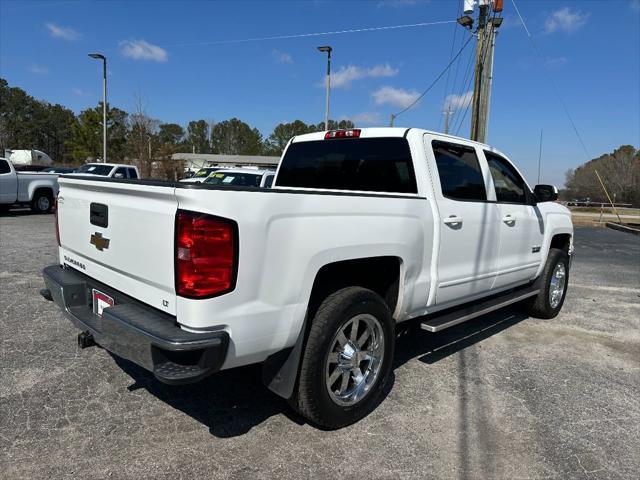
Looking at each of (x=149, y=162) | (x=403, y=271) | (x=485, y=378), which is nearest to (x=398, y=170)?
(x=403, y=271)

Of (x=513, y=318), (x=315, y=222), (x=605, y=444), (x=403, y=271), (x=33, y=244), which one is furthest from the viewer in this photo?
(x=33, y=244)

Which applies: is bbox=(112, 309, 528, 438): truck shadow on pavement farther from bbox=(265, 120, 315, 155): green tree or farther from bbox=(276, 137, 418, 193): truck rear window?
bbox=(265, 120, 315, 155): green tree

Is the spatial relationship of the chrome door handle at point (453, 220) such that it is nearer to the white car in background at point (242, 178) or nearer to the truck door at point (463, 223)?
the truck door at point (463, 223)

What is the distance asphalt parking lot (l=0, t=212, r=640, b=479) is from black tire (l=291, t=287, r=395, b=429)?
5.2 inches

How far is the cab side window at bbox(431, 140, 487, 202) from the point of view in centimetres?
395

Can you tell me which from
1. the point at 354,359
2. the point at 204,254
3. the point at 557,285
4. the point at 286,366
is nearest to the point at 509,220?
the point at 557,285

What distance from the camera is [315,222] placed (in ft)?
8.81

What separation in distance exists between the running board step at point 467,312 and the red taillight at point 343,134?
1741 mm

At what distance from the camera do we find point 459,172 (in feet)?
13.6

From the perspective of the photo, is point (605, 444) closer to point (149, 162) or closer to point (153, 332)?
point (153, 332)

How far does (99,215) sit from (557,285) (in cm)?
528

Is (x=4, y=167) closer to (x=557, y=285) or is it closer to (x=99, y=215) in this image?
(x=99, y=215)

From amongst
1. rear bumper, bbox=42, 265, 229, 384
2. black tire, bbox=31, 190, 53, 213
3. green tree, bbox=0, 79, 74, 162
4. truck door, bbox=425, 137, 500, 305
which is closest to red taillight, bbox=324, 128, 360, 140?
truck door, bbox=425, 137, 500, 305

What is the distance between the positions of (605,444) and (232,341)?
8.06 ft
